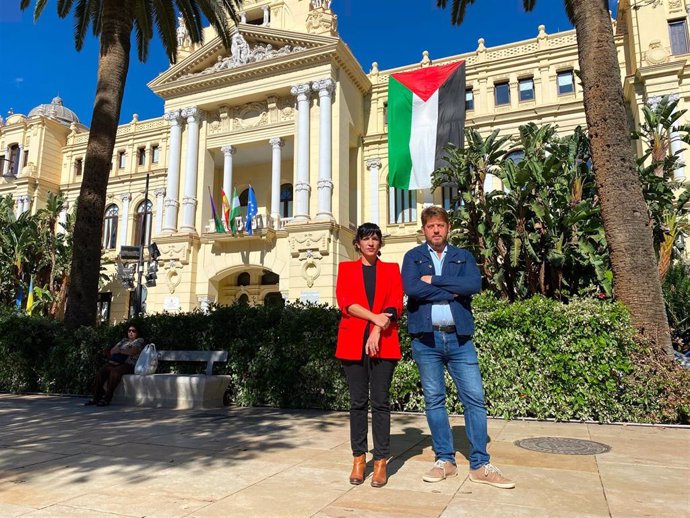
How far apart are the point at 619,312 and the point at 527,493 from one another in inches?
182

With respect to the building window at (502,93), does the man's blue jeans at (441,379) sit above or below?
below

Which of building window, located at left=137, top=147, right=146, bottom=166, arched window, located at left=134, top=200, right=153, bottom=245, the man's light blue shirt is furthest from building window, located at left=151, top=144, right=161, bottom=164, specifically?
the man's light blue shirt

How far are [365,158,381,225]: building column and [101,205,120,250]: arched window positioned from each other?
16960 mm

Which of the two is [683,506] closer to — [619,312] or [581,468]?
[581,468]

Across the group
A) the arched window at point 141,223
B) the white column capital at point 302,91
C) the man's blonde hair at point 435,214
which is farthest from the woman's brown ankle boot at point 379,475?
the arched window at point 141,223

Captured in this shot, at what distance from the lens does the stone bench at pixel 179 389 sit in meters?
8.52

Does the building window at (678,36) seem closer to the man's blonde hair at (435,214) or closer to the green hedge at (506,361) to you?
the green hedge at (506,361)

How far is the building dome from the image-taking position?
131 feet

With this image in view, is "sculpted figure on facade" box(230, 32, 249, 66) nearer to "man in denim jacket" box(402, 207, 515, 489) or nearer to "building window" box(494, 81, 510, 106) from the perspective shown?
"building window" box(494, 81, 510, 106)

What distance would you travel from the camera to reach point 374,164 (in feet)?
89.1

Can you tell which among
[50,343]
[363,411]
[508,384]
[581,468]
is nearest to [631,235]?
[508,384]

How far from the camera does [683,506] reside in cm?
333

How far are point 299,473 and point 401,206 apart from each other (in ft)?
75.7

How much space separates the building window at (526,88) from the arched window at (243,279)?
1697 cm
